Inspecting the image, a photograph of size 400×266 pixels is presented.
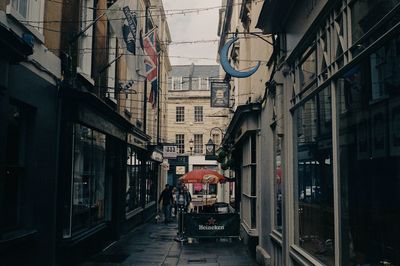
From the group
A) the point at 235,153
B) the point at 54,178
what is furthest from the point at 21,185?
the point at 235,153

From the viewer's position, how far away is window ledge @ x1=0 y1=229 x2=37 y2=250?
291 inches

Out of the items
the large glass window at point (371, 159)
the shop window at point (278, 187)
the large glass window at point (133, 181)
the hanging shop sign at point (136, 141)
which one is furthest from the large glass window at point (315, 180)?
the large glass window at point (133, 181)

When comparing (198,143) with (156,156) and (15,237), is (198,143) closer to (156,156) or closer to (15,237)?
(156,156)

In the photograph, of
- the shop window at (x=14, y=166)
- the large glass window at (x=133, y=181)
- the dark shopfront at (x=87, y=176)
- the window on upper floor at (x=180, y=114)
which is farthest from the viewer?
the window on upper floor at (x=180, y=114)

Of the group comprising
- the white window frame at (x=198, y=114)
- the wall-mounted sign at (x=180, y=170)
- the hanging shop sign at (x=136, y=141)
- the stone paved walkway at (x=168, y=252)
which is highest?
the white window frame at (x=198, y=114)

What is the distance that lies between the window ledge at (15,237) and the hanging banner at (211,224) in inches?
289

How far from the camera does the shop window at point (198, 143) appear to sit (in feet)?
166

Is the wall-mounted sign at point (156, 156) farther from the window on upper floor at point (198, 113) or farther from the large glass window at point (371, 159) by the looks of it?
the window on upper floor at point (198, 113)

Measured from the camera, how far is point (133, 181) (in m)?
19.7

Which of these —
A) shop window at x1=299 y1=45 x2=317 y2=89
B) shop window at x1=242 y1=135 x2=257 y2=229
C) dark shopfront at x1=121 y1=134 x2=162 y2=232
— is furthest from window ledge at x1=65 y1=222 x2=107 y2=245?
shop window at x1=299 y1=45 x2=317 y2=89

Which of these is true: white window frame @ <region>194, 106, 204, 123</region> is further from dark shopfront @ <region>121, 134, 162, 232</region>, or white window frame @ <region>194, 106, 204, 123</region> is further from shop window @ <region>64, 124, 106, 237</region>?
shop window @ <region>64, 124, 106, 237</region>

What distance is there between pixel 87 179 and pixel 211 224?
Result: 5.05 metres

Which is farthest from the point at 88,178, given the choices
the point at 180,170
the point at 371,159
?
the point at 180,170

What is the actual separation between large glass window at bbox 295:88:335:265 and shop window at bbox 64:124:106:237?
5.37 m
